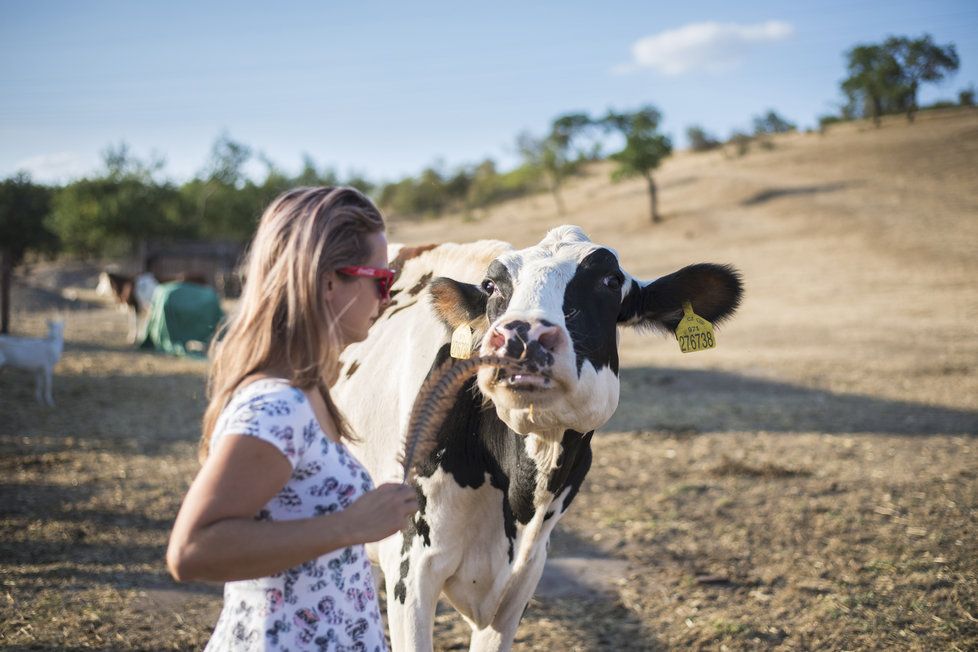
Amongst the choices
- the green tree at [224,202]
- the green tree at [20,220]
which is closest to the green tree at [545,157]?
the green tree at [224,202]

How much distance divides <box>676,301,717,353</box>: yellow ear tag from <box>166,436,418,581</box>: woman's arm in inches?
80.1

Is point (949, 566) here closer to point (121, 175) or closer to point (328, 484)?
point (328, 484)

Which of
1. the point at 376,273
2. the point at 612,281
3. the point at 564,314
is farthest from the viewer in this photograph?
the point at 612,281

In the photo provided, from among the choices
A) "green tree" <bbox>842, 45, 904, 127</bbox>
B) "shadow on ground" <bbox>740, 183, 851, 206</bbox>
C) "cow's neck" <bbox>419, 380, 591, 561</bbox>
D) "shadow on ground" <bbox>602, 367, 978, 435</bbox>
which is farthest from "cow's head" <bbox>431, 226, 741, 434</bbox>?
"green tree" <bbox>842, 45, 904, 127</bbox>

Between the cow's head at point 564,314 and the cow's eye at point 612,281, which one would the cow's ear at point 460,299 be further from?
the cow's eye at point 612,281

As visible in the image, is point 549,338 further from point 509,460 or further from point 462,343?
point 509,460

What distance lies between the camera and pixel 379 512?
1.50m

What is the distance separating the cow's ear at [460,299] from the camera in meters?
2.94

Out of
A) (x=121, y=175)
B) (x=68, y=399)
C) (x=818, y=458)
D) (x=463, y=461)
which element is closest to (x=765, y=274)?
(x=818, y=458)

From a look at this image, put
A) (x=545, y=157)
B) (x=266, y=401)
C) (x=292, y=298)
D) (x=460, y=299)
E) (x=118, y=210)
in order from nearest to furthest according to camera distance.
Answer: (x=266, y=401)
(x=292, y=298)
(x=460, y=299)
(x=118, y=210)
(x=545, y=157)

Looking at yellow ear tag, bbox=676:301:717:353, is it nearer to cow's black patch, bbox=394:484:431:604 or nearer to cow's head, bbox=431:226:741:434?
cow's head, bbox=431:226:741:434

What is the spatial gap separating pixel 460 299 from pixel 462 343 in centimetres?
23

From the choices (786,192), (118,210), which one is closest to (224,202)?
(118,210)

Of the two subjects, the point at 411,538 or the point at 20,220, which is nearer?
the point at 411,538
